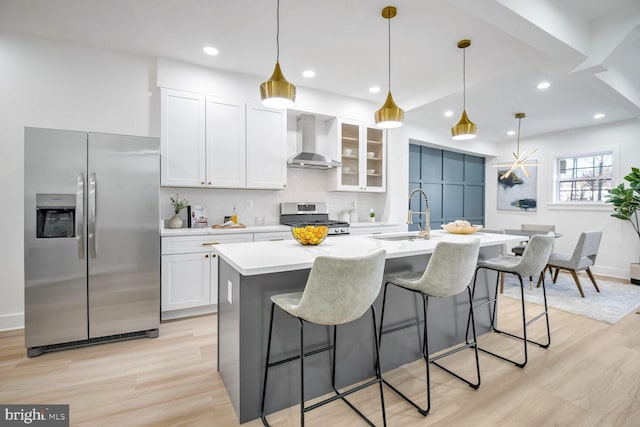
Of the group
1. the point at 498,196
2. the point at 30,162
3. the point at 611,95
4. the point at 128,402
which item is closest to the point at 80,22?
the point at 30,162

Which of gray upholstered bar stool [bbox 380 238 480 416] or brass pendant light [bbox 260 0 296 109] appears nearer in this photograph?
gray upholstered bar stool [bbox 380 238 480 416]

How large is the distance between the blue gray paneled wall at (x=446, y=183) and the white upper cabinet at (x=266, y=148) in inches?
119

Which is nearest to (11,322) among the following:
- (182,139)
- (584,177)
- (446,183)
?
(182,139)

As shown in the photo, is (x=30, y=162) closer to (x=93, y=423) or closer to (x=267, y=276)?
(x=93, y=423)

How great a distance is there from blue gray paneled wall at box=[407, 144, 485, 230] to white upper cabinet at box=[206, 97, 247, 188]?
3.54 metres

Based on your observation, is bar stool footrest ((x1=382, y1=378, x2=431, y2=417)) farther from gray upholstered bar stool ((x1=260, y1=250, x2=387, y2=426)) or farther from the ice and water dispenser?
the ice and water dispenser

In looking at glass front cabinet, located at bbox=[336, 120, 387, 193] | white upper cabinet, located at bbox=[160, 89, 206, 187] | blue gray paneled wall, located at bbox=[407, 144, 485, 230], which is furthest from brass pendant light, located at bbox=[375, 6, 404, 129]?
blue gray paneled wall, located at bbox=[407, 144, 485, 230]

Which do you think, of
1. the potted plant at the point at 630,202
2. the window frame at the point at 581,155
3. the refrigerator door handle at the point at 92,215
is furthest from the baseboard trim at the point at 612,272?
the refrigerator door handle at the point at 92,215

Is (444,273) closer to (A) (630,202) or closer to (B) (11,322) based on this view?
(B) (11,322)

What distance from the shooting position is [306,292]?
1396 millimetres

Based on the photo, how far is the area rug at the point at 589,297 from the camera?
3.42 metres

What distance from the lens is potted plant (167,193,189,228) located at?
3444 mm

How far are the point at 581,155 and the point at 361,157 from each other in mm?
4421

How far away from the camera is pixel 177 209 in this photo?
3.53 m
